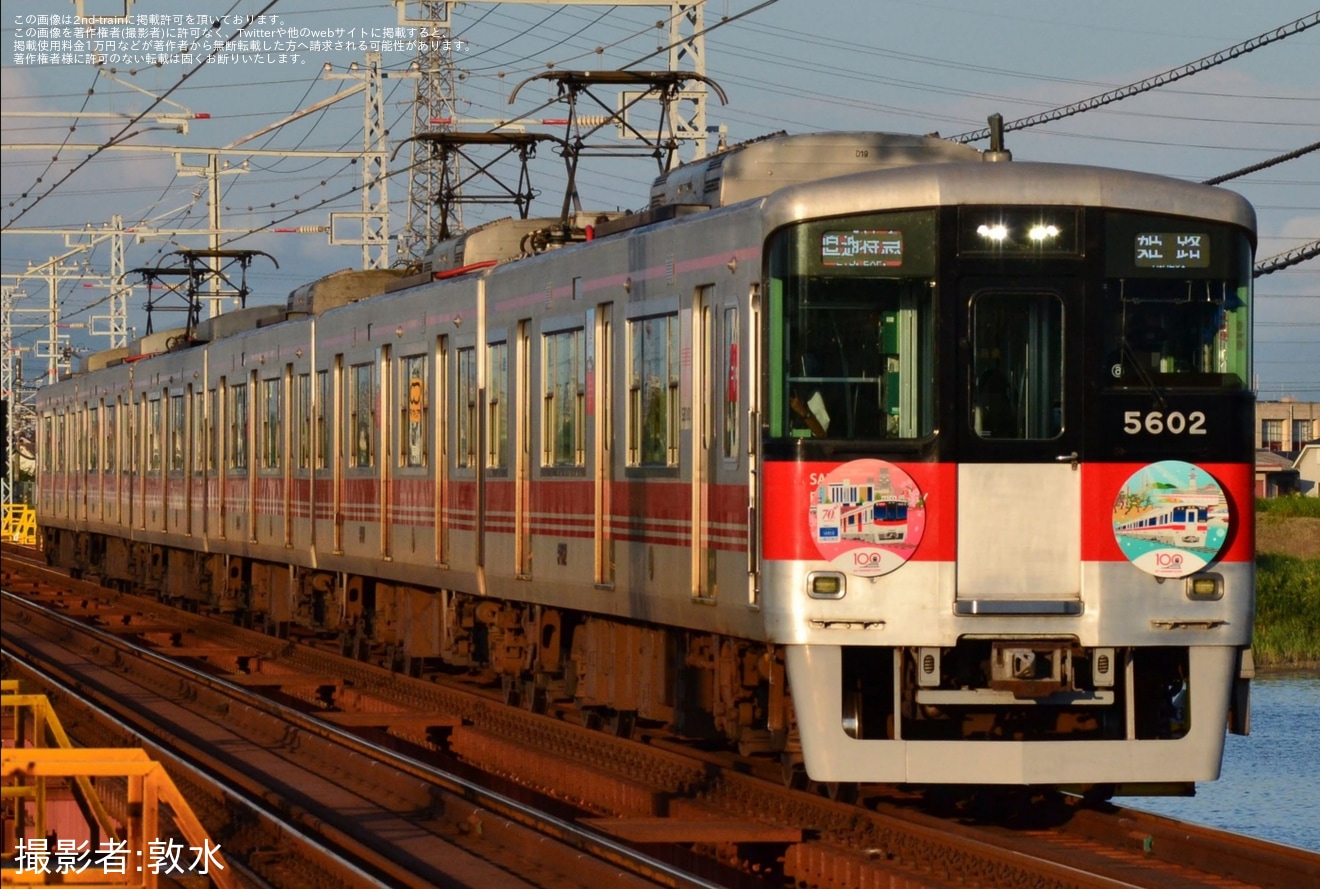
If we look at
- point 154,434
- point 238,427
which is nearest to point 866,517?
point 238,427

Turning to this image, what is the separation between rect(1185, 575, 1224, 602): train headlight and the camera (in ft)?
32.9

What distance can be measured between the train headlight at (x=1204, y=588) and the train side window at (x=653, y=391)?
9.51 feet

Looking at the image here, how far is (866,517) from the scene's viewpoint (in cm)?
1000

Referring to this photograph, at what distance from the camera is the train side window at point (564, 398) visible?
13516 millimetres

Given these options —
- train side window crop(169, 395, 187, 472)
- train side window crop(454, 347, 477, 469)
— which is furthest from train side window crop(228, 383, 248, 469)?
train side window crop(454, 347, 477, 469)

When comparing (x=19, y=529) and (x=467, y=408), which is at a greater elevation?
(x=467, y=408)

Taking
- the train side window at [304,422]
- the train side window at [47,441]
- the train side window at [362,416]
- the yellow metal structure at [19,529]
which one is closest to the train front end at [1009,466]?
the train side window at [362,416]

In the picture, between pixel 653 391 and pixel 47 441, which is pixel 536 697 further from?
pixel 47 441

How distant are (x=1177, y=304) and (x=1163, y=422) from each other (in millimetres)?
529

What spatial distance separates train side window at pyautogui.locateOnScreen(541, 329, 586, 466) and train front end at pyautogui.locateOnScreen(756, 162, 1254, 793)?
3391 millimetres

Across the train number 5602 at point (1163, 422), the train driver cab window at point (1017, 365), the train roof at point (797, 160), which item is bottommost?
the train number 5602 at point (1163, 422)

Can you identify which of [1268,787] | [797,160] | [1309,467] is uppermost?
[797,160]

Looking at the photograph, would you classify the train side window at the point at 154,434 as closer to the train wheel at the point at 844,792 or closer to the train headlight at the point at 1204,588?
the train wheel at the point at 844,792

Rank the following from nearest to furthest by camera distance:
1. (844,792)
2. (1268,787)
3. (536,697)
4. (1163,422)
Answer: (1163,422) < (844,792) < (1268,787) < (536,697)
